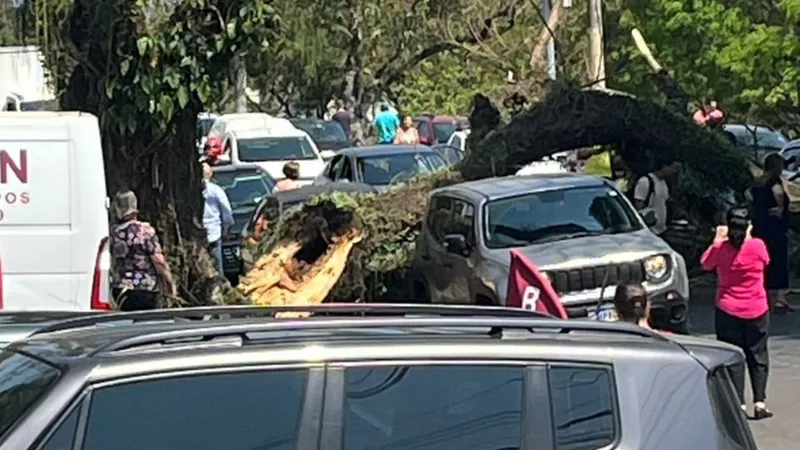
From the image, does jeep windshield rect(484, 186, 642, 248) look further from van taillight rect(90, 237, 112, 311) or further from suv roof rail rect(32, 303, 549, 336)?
suv roof rail rect(32, 303, 549, 336)

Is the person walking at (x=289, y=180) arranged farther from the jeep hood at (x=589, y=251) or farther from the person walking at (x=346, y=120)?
the person walking at (x=346, y=120)

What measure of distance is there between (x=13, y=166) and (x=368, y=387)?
25.0 ft

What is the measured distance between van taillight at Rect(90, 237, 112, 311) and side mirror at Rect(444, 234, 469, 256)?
159 inches

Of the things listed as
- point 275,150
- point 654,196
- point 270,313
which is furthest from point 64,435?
point 275,150

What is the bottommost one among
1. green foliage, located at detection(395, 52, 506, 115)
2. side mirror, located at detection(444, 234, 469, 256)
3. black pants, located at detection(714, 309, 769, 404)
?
black pants, located at detection(714, 309, 769, 404)

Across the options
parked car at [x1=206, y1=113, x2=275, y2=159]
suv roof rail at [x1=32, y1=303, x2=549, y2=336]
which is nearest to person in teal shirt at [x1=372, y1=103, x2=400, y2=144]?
parked car at [x1=206, y1=113, x2=275, y2=159]

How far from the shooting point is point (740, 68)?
3291 centimetres

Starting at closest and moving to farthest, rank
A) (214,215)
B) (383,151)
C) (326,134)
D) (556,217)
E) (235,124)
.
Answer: (556,217)
(214,215)
(383,151)
(235,124)
(326,134)

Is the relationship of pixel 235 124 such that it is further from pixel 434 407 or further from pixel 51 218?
pixel 434 407

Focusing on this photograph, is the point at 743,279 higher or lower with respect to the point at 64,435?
lower

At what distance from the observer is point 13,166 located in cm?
1173

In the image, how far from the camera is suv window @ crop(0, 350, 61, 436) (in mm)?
4457

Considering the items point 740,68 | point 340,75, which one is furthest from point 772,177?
point 340,75

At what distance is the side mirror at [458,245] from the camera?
48.3ft
